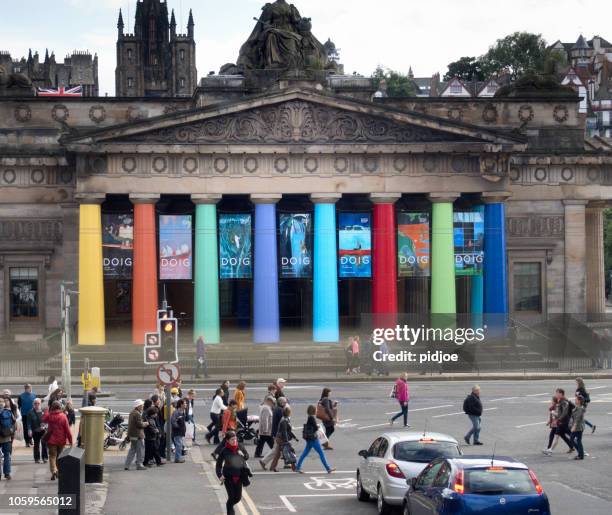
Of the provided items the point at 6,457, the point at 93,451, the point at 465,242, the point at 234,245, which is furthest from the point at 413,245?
the point at 6,457

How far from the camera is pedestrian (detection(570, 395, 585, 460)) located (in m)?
35.7

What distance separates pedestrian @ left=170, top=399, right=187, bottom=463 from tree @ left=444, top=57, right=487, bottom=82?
483 ft

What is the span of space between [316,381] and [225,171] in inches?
501

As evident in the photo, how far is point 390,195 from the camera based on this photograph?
228ft

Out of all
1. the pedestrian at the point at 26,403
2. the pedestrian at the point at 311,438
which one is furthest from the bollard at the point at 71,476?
the pedestrian at the point at 26,403

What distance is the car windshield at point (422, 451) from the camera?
27.9 m

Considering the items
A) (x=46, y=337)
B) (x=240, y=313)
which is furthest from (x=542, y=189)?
(x=46, y=337)

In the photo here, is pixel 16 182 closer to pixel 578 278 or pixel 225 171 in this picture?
pixel 225 171

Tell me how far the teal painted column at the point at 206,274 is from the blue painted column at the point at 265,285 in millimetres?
1919

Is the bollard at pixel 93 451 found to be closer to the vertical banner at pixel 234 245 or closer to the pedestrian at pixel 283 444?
the pedestrian at pixel 283 444

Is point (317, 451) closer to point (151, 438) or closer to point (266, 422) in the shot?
point (266, 422)

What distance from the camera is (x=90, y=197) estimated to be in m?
67.8

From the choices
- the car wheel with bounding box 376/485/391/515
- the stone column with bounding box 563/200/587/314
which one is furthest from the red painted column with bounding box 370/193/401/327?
the car wheel with bounding box 376/485/391/515

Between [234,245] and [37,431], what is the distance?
112 feet
